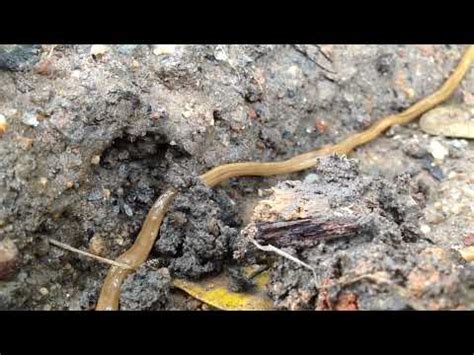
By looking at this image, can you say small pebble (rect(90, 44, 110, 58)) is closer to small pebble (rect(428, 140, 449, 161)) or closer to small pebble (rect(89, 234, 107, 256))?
small pebble (rect(89, 234, 107, 256))

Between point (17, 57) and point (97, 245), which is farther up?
point (17, 57)

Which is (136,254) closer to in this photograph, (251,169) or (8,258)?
(8,258)

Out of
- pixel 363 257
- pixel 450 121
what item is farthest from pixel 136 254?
pixel 450 121

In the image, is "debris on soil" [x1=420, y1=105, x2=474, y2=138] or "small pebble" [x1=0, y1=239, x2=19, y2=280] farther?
"debris on soil" [x1=420, y1=105, x2=474, y2=138]

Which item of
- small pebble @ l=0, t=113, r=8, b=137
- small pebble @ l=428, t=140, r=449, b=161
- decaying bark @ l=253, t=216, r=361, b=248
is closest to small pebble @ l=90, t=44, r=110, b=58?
small pebble @ l=0, t=113, r=8, b=137

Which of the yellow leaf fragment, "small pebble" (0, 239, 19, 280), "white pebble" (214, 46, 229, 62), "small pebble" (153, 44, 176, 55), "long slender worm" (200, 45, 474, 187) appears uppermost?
"small pebble" (153, 44, 176, 55)

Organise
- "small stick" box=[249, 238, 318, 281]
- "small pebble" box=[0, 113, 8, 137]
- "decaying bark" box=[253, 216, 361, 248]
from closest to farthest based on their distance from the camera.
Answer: "small stick" box=[249, 238, 318, 281] < "decaying bark" box=[253, 216, 361, 248] < "small pebble" box=[0, 113, 8, 137]
